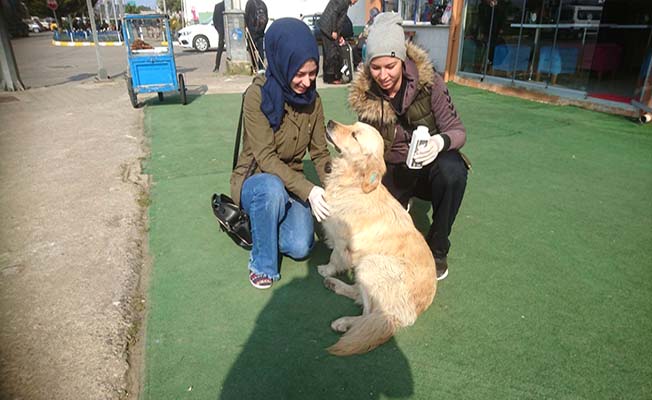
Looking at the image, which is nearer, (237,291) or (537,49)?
(237,291)

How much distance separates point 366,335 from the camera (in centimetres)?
221

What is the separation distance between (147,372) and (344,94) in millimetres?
8538

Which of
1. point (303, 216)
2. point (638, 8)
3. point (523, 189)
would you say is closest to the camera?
point (303, 216)

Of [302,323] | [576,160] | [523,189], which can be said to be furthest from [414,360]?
[576,160]

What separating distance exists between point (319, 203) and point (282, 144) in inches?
24.2

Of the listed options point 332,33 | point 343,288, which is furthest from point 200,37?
point 343,288

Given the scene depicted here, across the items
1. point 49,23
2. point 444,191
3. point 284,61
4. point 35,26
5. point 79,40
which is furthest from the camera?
point 49,23

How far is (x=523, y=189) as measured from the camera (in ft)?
14.6

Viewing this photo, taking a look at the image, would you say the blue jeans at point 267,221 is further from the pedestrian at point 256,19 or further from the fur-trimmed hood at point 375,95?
the pedestrian at point 256,19

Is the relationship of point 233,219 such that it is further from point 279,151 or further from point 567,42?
point 567,42

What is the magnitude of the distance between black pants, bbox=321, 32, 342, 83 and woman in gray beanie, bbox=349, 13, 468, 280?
7804mm

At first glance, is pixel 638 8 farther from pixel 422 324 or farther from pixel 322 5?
pixel 322 5

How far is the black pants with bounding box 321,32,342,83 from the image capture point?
1036 centimetres

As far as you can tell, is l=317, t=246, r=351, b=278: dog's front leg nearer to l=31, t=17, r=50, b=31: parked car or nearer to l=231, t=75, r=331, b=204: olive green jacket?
l=231, t=75, r=331, b=204: olive green jacket
